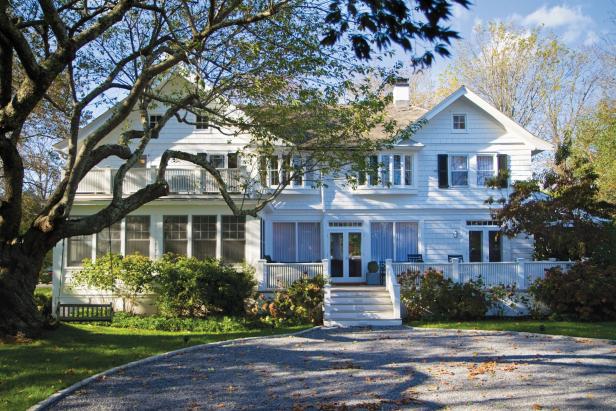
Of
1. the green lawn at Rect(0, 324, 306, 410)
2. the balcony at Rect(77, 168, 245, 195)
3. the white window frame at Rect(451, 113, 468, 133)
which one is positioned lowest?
the green lawn at Rect(0, 324, 306, 410)

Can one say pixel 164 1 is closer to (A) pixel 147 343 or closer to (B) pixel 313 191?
(A) pixel 147 343

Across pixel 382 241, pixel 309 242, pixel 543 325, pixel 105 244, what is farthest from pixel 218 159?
pixel 543 325

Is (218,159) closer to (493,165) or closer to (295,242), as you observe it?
(295,242)

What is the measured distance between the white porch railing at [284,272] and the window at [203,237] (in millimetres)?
2413

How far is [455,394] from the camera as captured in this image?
28.4 ft

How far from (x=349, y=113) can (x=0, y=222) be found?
9.02 meters

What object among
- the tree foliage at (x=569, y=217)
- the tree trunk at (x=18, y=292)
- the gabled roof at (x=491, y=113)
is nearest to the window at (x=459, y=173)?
the gabled roof at (x=491, y=113)

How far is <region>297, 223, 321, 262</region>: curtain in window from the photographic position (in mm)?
24020

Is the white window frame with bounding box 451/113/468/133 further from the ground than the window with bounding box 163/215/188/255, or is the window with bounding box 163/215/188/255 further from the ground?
the white window frame with bounding box 451/113/468/133

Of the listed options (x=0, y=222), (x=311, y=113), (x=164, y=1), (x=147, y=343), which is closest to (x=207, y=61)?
(x=164, y=1)

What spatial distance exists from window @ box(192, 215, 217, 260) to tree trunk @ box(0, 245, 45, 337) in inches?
320

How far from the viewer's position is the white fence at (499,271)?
19172 mm

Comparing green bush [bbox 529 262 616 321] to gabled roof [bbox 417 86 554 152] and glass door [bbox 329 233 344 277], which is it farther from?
glass door [bbox 329 233 344 277]

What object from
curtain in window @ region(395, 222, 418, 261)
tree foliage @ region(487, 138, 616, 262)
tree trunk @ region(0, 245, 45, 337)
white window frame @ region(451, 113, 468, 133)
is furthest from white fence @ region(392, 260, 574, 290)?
Answer: tree trunk @ region(0, 245, 45, 337)
